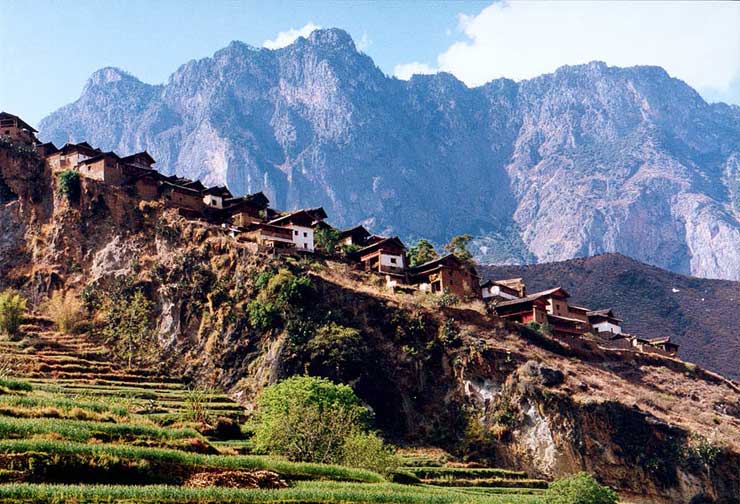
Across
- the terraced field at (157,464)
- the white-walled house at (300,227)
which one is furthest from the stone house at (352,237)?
the terraced field at (157,464)

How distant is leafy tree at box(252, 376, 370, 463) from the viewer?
50156 millimetres

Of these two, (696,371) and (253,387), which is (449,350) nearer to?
(253,387)

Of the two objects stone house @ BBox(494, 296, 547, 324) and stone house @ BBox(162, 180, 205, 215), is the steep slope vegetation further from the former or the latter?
stone house @ BBox(494, 296, 547, 324)

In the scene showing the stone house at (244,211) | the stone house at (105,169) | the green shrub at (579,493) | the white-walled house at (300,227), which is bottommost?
the green shrub at (579,493)

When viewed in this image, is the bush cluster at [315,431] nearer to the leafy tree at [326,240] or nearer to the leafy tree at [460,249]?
the leafy tree at [326,240]

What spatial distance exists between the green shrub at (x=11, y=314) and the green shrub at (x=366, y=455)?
37.2 meters

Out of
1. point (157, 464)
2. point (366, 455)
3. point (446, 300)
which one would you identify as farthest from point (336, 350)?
point (157, 464)

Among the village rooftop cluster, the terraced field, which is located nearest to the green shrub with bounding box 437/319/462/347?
the village rooftop cluster

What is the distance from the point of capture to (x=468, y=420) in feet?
221

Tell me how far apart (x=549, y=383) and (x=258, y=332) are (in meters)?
25.0

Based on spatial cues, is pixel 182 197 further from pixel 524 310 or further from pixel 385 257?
pixel 524 310

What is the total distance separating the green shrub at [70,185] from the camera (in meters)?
82.9

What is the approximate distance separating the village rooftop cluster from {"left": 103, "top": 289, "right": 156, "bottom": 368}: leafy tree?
36.6 feet

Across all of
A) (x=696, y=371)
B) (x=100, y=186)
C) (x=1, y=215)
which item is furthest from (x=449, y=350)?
(x=1, y=215)
